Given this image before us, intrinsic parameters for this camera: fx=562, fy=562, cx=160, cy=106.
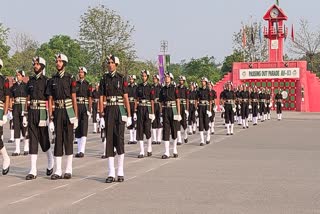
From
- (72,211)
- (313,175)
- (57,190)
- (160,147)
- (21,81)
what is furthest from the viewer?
(160,147)

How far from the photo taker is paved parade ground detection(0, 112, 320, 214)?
321 inches

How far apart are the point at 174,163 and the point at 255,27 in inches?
2588

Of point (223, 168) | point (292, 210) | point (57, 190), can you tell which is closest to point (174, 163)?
point (223, 168)

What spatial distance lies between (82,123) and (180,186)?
6.21m

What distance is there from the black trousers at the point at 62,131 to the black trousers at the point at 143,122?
15.0 ft

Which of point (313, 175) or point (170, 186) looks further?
point (313, 175)

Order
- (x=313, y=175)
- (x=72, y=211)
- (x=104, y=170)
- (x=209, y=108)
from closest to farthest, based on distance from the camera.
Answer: (x=72, y=211), (x=313, y=175), (x=104, y=170), (x=209, y=108)

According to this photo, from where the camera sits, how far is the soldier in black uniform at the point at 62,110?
1098cm

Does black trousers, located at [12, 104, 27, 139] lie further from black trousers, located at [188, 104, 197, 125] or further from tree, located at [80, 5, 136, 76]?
tree, located at [80, 5, 136, 76]

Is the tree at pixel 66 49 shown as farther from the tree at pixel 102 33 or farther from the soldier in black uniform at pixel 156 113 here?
the soldier in black uniform at pixel 156 113

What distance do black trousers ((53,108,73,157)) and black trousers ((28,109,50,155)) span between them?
0.32 m

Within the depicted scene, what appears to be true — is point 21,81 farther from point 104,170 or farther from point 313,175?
point 313,175

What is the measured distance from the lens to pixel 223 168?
41.7 ft

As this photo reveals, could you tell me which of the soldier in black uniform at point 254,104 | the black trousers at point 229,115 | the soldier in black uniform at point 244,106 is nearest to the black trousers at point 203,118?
the black trousers at point 229,115
